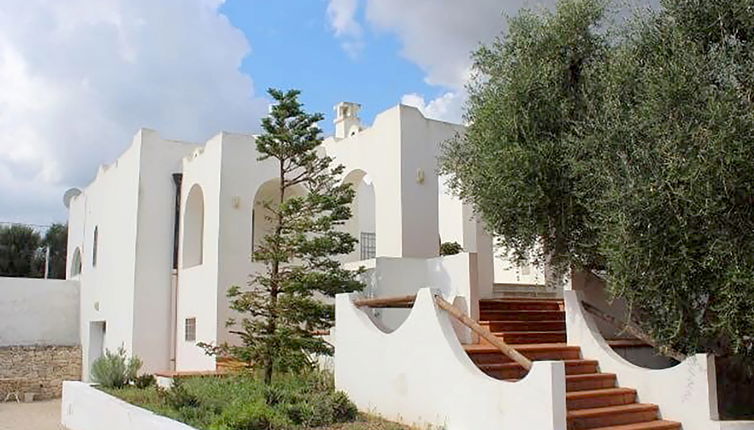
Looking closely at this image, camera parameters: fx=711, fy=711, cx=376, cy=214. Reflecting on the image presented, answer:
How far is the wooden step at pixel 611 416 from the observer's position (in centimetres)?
790

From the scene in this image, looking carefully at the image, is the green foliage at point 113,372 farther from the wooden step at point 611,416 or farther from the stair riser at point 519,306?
the wooden step at point 611,416

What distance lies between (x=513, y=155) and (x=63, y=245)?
3538 centimetres

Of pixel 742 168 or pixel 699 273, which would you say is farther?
pixel 699 273

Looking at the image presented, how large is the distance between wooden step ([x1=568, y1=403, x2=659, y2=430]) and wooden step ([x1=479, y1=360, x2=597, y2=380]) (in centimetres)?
84

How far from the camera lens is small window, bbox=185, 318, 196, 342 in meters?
17.1

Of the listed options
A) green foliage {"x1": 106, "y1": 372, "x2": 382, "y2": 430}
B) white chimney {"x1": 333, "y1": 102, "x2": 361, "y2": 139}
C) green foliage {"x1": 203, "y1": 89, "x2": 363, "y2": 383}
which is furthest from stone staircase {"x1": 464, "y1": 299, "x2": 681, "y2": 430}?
white chimney {"x1": 333, "y1": 102, "x2": 361, "y2": 139}

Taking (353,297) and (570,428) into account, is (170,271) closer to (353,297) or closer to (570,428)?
(353,297)

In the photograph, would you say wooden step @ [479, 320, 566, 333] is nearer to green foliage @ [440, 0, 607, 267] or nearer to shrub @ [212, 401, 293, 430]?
green foliage @ [440, 0, 607, 267]

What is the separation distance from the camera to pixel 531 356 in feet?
31.3

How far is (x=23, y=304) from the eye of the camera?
23234 mm

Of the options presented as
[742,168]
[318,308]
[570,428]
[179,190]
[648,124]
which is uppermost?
[179,190]

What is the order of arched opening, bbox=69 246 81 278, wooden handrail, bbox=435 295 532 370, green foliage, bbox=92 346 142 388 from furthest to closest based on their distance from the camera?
arched opening, bbox=69 246 81 278 < green foliage, bbox=92 346 142 388 < wooden handrail, bbox=435 295 532 370

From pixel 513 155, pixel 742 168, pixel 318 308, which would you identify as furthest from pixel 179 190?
pixel 742 168

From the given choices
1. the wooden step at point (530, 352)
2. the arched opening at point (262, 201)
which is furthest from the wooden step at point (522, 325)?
the arched opening at point (262, 201)
